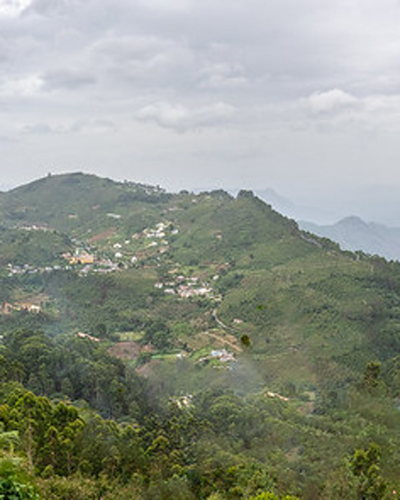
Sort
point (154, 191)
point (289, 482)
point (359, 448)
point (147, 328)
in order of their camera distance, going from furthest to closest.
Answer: point (154, 191), point (147, 328), point (359, 448), point (289, 482)

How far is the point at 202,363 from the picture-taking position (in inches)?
1559

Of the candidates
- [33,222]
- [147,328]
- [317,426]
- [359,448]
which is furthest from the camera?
[33,222]

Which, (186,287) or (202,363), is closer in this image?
(202,363)

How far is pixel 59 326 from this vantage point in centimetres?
4991

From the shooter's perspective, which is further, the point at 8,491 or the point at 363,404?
the point at 363,404

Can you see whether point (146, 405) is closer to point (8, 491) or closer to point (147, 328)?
point (147, 328)

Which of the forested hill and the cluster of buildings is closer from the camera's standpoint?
the forested hill

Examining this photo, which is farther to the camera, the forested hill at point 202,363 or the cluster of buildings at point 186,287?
the cluster of buildings at point 186,287

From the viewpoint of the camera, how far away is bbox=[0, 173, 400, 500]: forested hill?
1709 cm

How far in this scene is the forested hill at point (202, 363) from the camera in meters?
17.1

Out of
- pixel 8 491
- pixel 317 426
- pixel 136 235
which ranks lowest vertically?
pixel 317 426

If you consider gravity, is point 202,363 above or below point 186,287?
below

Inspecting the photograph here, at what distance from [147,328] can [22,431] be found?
103 ft

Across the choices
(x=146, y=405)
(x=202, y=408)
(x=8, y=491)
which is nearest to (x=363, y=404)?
(x=202, y=408)
